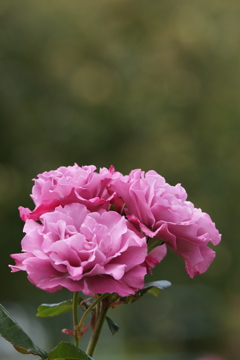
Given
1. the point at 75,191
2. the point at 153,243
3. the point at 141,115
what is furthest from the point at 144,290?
the point at 141,115

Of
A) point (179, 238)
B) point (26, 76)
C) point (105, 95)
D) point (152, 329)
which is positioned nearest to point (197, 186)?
point (105, 95)

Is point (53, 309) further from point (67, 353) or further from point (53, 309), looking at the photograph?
point (67, 353)

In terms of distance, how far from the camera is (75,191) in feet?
2.18

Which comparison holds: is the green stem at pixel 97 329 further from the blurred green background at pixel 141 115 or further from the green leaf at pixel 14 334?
the blurred green background at pixel 141 115

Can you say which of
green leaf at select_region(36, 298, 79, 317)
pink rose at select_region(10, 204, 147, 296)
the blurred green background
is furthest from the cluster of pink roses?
the blurred green background

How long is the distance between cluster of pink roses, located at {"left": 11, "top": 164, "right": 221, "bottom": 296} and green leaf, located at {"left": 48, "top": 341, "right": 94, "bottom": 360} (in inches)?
2.6

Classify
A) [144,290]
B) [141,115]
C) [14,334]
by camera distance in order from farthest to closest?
[141,115] → [144,290] → [14,334]

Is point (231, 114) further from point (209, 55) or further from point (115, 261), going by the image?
point (115, 261)

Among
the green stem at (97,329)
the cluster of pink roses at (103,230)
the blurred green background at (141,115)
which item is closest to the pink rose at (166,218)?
the cluster of pink roses at (103,230)

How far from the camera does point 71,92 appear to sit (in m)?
7.38

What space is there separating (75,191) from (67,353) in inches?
7.6

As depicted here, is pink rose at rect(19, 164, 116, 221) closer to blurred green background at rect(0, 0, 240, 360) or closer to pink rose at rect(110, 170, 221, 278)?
pink rose at rect(110, 170, 221, 278)

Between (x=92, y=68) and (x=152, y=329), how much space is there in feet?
12.0

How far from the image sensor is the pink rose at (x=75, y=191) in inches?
26.4
